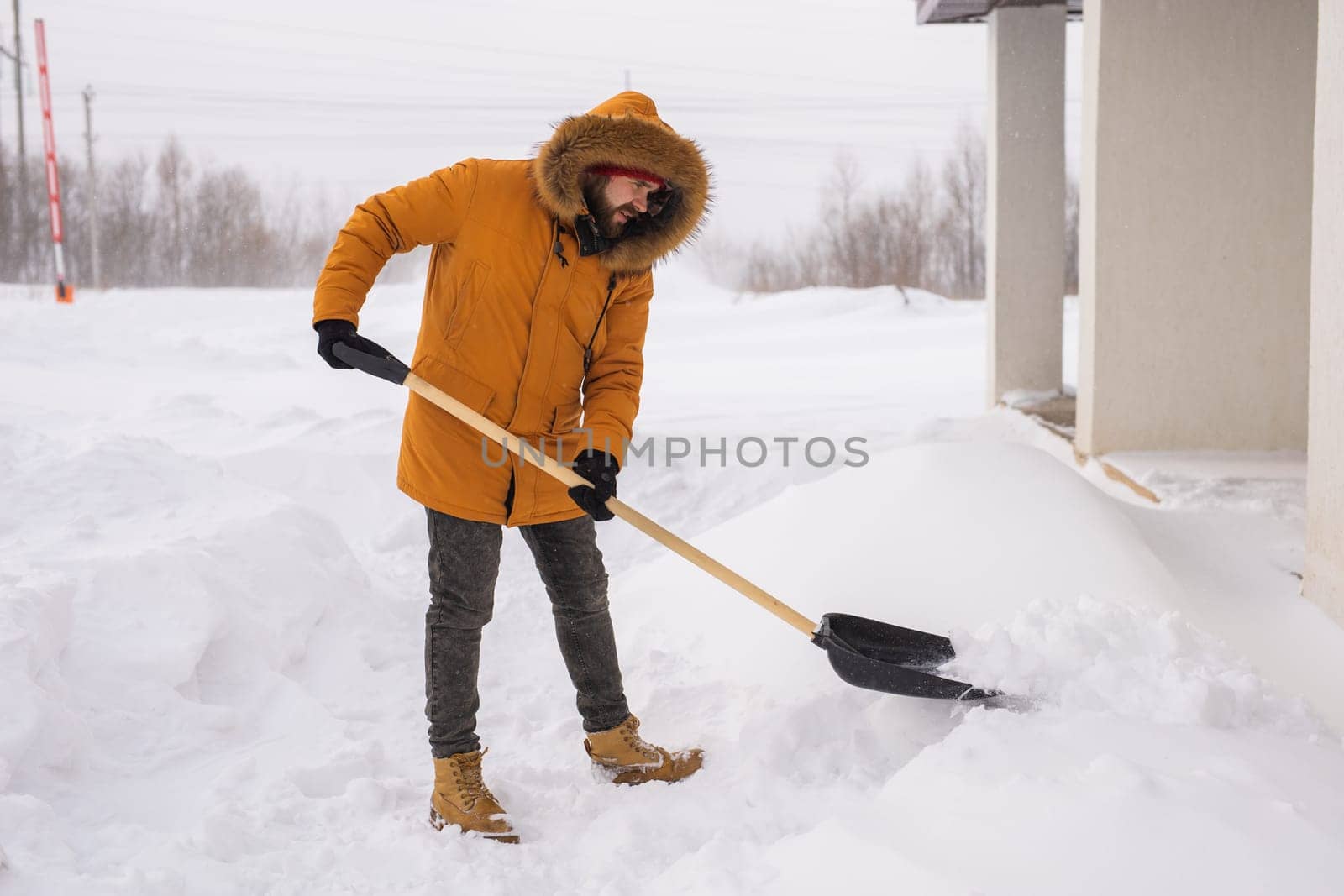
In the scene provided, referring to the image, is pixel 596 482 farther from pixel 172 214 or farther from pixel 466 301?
pixel 172 214

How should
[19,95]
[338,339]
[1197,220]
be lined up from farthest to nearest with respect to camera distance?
[19,95], [1197,220], [338,339]

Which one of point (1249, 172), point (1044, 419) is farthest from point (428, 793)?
point (1044, 419)

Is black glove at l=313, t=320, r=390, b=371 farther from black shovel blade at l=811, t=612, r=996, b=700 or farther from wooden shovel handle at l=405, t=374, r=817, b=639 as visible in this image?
black shovel blade at l=811, t=612, r=996, b=700

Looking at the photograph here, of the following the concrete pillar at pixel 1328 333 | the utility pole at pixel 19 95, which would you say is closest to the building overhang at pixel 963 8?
the concrete pillar at pixel 1328 333

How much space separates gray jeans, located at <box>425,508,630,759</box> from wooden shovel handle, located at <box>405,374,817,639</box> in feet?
0.54

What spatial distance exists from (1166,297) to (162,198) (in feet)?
81.5

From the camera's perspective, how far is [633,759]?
94.0 inches

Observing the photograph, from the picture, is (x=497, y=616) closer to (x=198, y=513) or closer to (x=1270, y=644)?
(x=198, y=513)

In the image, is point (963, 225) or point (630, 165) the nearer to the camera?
point (630, 165)

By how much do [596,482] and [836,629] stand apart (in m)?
0.70

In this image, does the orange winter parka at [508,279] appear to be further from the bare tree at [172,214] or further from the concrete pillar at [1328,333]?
the bare tree at [172,214]

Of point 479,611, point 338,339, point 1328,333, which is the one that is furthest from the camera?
point 1328,333

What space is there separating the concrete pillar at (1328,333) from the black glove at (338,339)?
246 centimetres

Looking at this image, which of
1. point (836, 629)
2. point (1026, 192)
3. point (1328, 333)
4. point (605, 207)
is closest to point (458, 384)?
point (605, 207)
